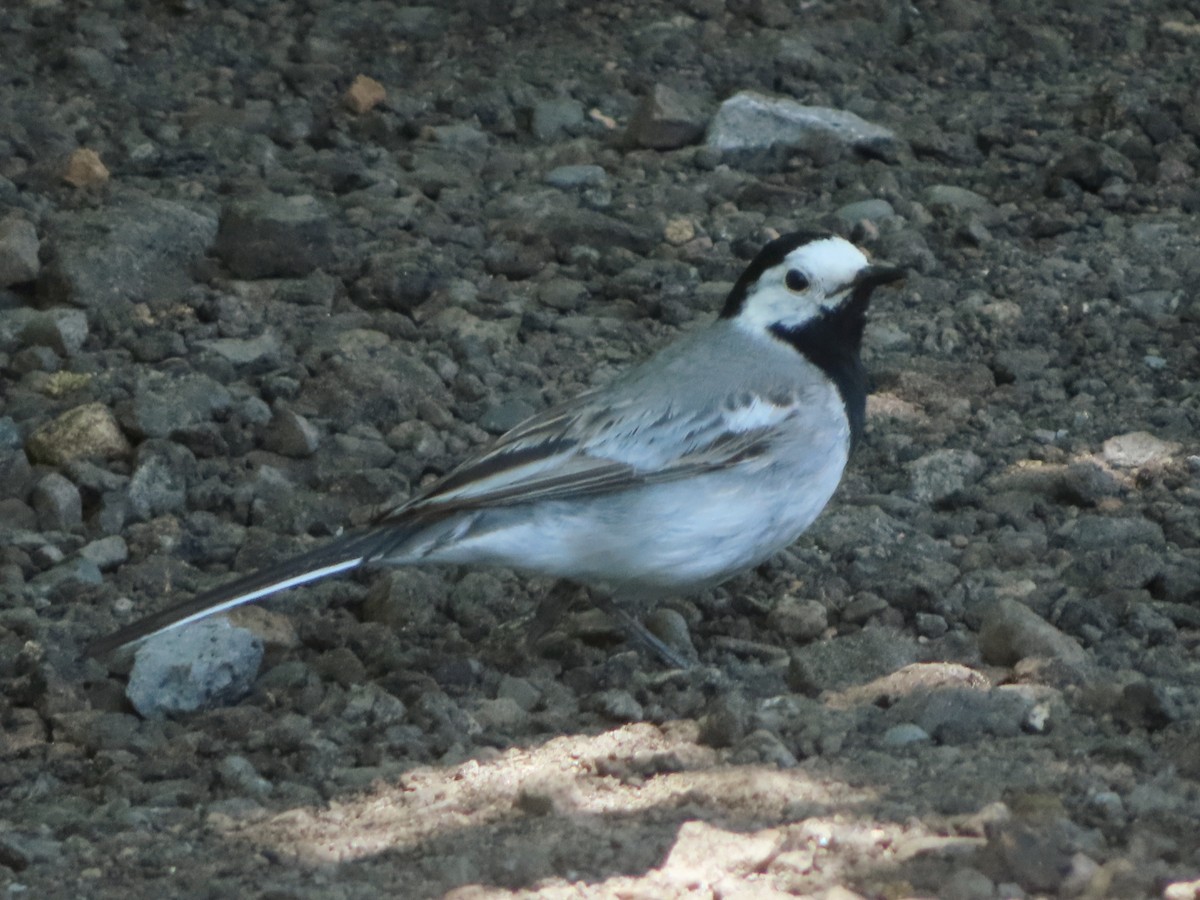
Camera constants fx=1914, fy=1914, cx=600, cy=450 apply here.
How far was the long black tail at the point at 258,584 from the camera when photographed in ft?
16.4

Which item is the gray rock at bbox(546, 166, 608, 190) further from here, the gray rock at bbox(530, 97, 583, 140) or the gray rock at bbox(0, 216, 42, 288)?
the gray rock at bbox(0, 216, 42, 288)

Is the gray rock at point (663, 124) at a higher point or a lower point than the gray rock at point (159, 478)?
higher

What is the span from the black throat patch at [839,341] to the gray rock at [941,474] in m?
0.56

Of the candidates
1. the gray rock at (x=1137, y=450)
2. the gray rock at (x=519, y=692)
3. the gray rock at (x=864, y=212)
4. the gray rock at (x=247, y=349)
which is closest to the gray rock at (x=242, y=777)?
the gray rock at (x=519, y=692)

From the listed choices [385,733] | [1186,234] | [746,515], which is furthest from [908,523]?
[1186,234]

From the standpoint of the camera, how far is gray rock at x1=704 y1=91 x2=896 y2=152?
9117mm

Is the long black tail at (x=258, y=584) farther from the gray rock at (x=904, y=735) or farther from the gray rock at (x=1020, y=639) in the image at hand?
the gray rock at (x=1020, y=639)

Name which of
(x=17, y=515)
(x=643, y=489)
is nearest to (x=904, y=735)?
(x=643, y=489)

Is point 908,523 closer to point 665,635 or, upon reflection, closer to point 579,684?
point 665,635

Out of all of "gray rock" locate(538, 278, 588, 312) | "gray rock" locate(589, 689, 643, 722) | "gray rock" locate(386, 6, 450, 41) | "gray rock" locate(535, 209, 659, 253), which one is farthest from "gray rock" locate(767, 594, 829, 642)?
"gray rock" locate(386, 6, 450, 41)

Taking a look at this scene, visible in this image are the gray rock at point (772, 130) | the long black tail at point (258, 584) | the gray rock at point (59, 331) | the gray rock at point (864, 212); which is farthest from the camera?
the gray rock at point (772, 130)

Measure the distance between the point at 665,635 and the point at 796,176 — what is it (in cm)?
372

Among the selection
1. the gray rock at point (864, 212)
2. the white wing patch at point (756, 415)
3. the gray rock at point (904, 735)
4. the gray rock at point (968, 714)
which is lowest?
the gray rock at point (864, 212)

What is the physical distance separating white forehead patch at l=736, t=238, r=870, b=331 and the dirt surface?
726 millimetres
